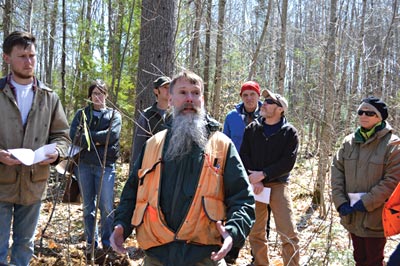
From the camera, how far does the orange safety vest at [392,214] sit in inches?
138

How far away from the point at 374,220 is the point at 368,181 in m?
0.39

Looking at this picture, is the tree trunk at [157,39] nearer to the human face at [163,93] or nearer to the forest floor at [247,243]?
the human face at [163,93]

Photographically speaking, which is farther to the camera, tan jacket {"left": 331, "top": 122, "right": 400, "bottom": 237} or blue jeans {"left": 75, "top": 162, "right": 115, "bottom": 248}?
blue jeans {"left": 75, "top": 162, "right": 115, "bottom": 248}

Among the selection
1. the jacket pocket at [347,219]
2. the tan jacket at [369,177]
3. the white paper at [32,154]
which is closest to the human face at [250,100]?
the tan jacket at [369,177]

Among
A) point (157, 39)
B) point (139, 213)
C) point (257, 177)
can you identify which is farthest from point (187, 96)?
point (157, 39)

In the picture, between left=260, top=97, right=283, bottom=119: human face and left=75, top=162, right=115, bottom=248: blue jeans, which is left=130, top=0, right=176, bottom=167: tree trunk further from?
left=260, top=97, right=283, bottom=119: human face

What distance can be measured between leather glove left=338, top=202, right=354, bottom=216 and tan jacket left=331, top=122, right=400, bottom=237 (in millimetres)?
39

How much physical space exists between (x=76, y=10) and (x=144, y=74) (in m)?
15.7

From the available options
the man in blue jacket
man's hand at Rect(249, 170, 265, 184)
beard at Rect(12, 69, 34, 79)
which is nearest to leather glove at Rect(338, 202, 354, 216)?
man's hand at Rect(249, 170, 265, 184)

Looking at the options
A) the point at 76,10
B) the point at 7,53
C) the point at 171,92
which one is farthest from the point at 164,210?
the point at 76,10

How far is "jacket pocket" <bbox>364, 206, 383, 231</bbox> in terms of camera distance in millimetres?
3955

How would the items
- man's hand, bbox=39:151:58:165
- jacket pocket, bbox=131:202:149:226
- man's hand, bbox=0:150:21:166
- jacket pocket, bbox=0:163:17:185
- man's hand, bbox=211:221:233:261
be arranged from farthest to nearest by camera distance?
1. man's hand, bbox=39:151:58:165
2. jacket pocket, bbox=0:163:17:185
3. man's hand, bbox=0:150:21:166
4. jacket pocket, bbox=131:202:149:226
5. man's hand, bbox=211:221:233:261

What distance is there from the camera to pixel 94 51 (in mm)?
10211

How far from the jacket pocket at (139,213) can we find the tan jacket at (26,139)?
4.32 feet
